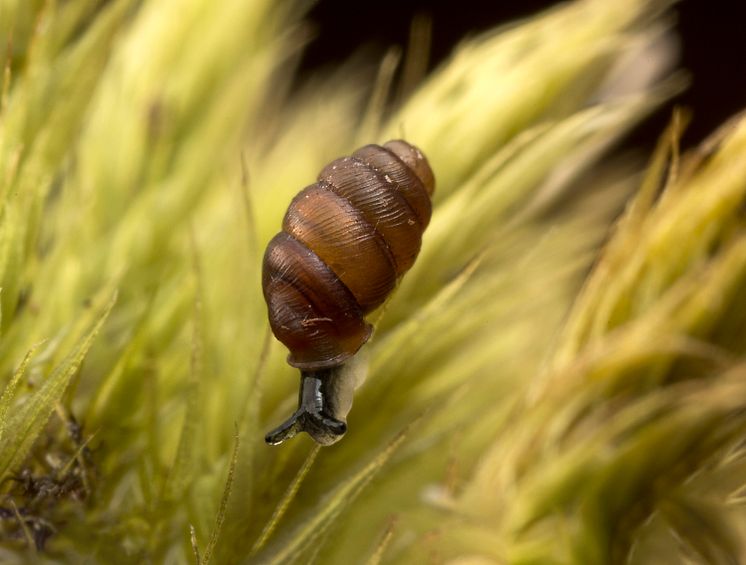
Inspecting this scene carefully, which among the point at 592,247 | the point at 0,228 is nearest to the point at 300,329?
the point at 0,228

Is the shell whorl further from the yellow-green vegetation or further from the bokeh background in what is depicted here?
the bokeh background

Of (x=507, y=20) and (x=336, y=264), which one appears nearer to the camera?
(x=336, y=264)

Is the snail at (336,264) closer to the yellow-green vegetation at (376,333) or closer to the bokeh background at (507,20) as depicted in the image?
the yellow-green vegetation at (376,333)

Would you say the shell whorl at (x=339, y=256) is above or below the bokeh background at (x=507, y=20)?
above

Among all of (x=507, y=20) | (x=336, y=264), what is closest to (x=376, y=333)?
(x=336, y=264)

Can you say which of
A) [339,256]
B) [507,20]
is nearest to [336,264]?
[339,256]

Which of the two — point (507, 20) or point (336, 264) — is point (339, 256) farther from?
point (507, 20)

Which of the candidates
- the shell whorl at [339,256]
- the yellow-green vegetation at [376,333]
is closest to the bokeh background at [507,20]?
the yellow-green vegetation at [376,333]
